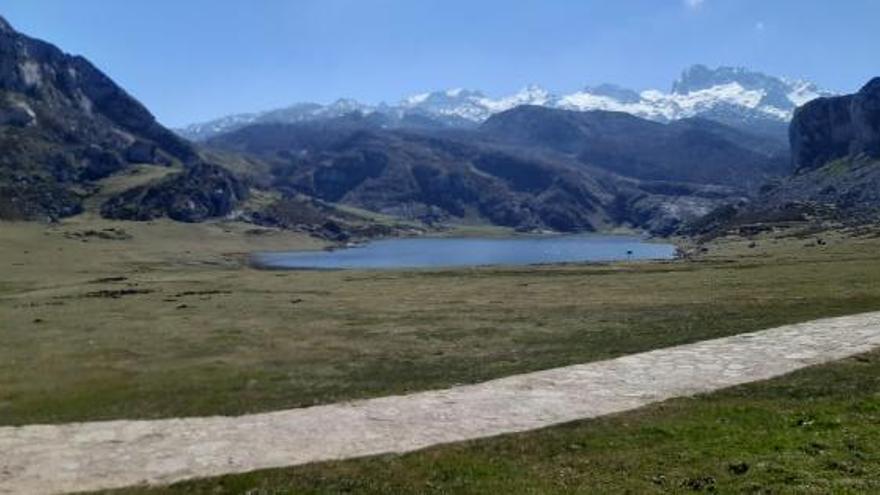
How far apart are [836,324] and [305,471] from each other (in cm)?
3162

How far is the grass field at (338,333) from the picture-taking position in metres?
36.4

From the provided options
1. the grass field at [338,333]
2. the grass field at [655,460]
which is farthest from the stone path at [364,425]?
the grass field at [338,333]

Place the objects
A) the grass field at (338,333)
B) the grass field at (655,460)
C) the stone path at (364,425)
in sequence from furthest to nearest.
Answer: the grass field at (338,333) → the stone path at (364,425) → the grass field at (655,460)

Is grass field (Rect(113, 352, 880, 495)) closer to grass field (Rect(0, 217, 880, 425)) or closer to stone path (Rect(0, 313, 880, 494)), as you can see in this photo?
stone path (Rect(0, 313, 880, 494))

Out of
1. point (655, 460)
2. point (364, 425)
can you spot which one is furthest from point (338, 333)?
point (655, 460)

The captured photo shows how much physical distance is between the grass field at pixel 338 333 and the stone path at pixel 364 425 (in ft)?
6.40

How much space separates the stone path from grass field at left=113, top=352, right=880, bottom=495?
1401mm

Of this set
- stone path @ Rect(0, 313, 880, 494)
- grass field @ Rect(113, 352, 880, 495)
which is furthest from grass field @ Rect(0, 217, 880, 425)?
grass field @ Rect(113, 352, 880, 495)

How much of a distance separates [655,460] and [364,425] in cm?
1090

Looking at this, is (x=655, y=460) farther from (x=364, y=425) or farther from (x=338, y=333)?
(x=338, y=333)

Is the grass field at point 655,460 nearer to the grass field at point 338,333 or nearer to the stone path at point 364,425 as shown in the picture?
the stone path at point 364,425

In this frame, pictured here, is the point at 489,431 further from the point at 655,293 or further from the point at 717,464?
the point at 655,293

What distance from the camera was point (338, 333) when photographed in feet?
172

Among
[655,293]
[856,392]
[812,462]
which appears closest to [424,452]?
[812,462]
